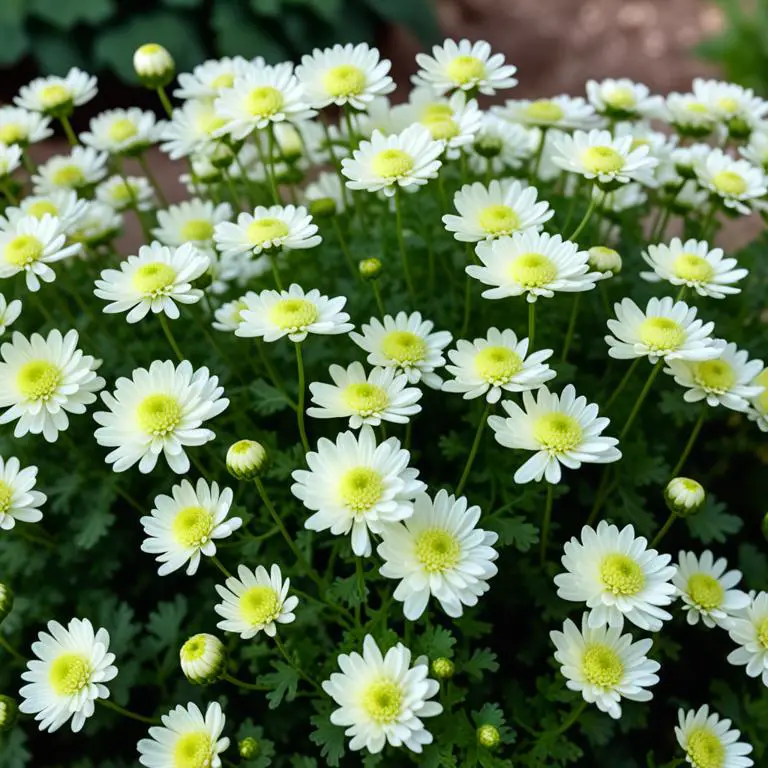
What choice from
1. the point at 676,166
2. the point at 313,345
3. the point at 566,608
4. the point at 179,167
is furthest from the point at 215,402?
the point at 179,167

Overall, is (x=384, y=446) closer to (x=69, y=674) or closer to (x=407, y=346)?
(x=407, y=346)

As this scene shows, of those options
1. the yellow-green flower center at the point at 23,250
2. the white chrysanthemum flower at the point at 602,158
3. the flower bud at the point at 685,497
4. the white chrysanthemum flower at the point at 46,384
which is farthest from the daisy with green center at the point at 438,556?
the yellow-green flower center at the point at 23,250

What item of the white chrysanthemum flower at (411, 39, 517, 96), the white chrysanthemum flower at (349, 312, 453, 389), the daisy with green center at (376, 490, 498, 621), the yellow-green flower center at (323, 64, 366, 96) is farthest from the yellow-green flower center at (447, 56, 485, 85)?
the daisy with green center at (376, 490, 498, 621)

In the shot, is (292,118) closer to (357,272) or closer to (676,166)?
(357,272)

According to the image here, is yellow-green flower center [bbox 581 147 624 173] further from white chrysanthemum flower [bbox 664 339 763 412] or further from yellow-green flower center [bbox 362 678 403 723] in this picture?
yellow-green flower center [bbox 362 678 403 723]

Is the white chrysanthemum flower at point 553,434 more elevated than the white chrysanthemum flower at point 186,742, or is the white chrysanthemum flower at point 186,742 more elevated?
the white chrysanthemum flower at point 553,434

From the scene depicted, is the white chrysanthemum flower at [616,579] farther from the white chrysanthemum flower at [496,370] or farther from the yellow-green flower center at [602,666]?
the white chrysanthemum flower at [496,370]
